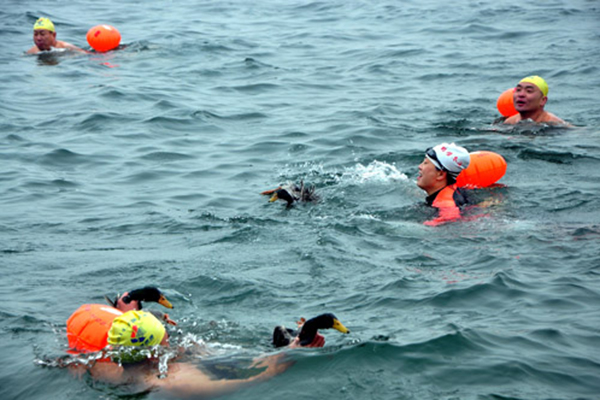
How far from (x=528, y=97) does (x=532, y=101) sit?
0.11m

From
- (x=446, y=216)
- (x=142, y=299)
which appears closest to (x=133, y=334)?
(x=142, y=299)

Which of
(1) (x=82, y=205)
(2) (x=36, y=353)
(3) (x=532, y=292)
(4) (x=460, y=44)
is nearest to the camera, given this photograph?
(2) (x=36, y=353)

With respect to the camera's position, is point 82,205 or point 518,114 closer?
point 82,205

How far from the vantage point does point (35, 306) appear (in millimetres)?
7391

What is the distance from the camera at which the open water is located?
6016mm

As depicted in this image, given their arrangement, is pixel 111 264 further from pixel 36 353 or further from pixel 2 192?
pixel 2 192

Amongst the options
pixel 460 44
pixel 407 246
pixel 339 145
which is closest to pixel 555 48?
pixel 460 44

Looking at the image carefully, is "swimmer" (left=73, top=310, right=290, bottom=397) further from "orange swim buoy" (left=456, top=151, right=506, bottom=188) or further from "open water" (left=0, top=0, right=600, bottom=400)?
"orange swim buoy" (left=456, top=151, right=506, bottom=188)

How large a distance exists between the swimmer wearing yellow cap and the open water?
0.32 m

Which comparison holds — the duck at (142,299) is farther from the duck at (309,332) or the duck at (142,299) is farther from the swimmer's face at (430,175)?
the swimmer's face at (430,175)

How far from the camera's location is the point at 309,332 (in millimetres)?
5910

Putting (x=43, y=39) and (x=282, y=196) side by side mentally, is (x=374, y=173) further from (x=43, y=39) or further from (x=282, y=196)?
(x=43, y=39)

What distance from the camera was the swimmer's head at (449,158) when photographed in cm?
952

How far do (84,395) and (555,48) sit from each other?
17502 mm
